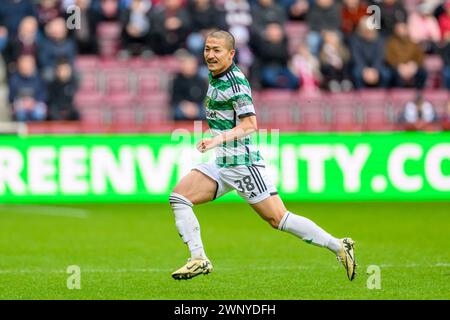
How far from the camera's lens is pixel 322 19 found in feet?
74.3

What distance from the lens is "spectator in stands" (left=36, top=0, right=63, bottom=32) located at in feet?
69.2

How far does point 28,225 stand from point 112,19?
7.50 metres

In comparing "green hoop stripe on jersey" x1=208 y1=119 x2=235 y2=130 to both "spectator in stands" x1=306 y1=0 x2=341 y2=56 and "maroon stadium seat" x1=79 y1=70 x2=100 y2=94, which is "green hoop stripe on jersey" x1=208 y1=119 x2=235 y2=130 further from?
"spectator in stands" x1=306 y1=0 x2=341 y2=56

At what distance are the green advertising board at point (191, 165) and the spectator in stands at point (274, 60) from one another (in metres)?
2.65

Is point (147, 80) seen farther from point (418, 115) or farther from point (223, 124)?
point (223, 124)

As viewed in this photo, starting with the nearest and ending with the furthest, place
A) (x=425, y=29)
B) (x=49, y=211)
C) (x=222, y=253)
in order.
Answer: (x=222, y=253) < (x=49, y=211) < (x=425, y=29)

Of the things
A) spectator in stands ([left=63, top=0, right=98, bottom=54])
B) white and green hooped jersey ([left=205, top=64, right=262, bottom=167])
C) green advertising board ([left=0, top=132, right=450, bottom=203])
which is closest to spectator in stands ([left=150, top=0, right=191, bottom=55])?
spectator in stands ([left=63, top=0, right=98, bottom=54])

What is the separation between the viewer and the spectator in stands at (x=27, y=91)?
19.6 m

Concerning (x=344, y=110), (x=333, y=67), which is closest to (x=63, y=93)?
(x=344, y=110)

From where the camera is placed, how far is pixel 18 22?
21.5 meters

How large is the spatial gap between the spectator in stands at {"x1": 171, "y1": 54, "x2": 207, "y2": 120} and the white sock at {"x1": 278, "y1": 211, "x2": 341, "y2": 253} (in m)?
10.5

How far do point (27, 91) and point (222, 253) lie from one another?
8381 mm
